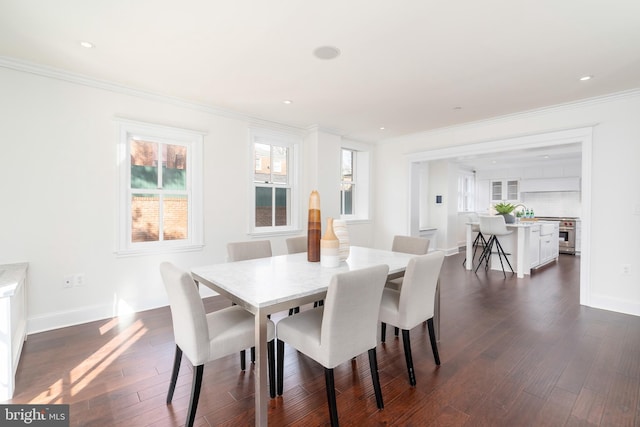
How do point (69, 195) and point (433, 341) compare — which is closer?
point (433, 341)

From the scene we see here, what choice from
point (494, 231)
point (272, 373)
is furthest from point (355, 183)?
point (272, 373)

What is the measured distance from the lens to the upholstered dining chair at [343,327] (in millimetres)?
1545

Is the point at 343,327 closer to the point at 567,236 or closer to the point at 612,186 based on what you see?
the point at 612,186

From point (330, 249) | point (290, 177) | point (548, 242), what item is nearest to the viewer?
point (330, 249)

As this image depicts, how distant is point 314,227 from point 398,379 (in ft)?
4.15

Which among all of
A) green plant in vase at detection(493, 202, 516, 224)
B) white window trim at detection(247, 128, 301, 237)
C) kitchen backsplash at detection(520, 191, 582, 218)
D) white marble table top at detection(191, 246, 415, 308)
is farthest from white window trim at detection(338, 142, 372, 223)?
kitchen backsplash at detection(520, 191, 582, 218)

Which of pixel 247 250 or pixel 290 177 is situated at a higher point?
pixel 290 177

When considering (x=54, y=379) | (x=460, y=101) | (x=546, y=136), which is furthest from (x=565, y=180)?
(x=54, y=379)

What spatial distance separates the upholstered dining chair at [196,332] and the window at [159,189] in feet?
6.62

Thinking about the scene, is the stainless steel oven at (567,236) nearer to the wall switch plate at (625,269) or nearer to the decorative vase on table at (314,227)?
the wall switch plate at (625,269)

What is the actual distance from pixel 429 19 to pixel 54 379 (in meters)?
3.60

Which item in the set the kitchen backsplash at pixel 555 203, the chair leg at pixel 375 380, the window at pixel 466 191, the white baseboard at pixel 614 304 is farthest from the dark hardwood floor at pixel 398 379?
the kitchen backsplash at pixel 555 203

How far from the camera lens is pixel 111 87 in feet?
10.2

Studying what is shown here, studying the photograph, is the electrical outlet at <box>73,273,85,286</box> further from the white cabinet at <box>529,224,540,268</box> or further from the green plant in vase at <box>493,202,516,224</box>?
the white cabinet at <box>529,224,540,268</box>
